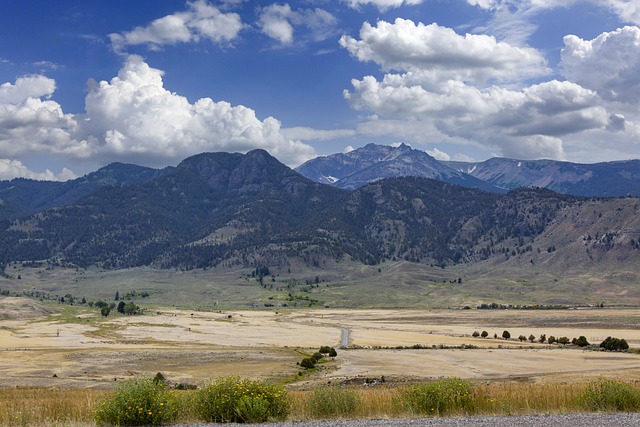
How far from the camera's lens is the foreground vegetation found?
20.2m

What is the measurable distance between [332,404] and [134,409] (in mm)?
7622

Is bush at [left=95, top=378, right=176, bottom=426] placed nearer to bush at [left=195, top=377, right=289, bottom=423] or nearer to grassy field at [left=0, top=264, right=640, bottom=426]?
grassy field at [left=0, top=264, right=640, bottom=426]

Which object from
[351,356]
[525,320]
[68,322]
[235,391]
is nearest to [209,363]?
[351,356]

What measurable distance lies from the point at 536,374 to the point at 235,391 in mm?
51936

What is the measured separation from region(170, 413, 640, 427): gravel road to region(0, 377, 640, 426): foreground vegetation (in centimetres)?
148

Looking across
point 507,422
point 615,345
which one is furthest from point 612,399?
point 615,345

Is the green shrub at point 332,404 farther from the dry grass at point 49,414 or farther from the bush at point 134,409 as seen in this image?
the dry grass at point 49,414

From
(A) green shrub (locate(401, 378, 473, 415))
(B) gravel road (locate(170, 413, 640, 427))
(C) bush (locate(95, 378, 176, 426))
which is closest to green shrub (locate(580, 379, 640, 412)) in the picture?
(B) gravel road (locate(170, 413, 640, 427))

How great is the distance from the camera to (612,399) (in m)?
22.5

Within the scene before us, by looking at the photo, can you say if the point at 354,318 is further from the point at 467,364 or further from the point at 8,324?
the point at 467,364

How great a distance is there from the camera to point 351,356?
8712cm

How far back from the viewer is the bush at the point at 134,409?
65.4ft

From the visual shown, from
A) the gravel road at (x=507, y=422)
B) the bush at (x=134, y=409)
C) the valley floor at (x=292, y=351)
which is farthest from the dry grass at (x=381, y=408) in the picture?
the valley floor at (x=292, y=351)

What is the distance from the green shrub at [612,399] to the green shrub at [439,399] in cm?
486
